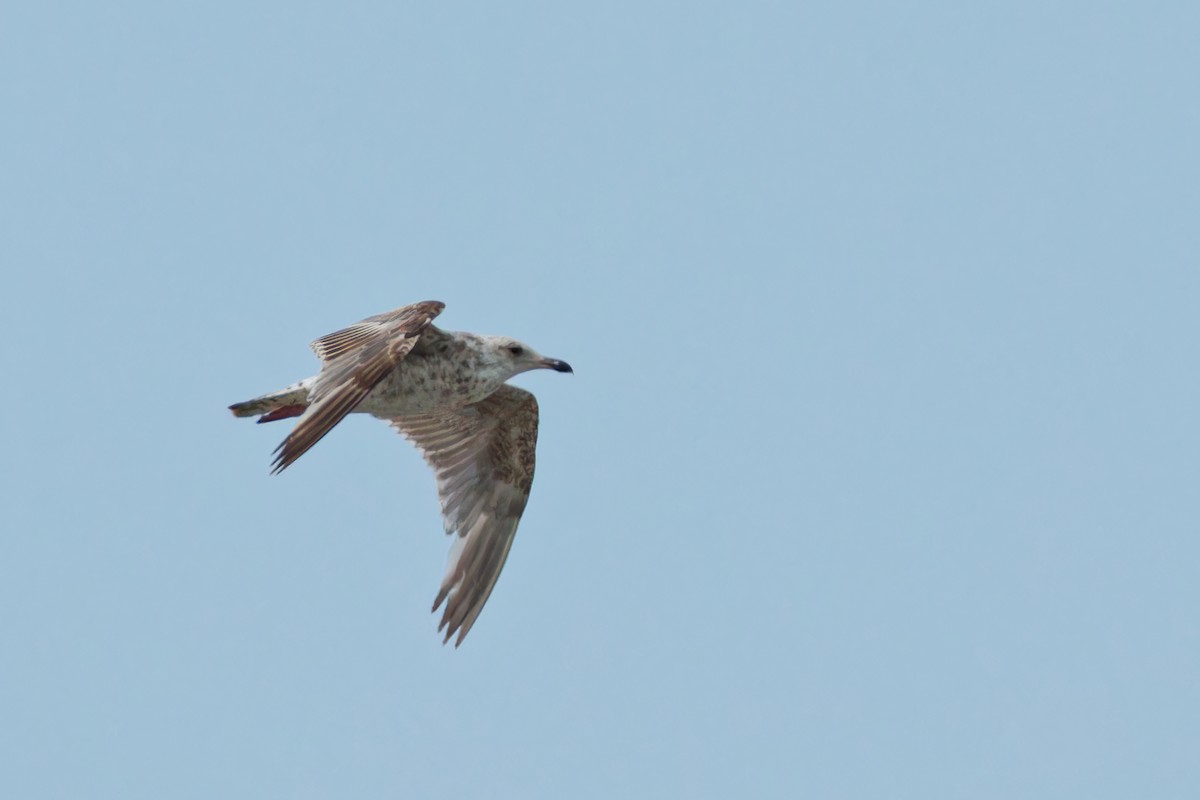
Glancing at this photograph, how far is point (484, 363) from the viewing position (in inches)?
594

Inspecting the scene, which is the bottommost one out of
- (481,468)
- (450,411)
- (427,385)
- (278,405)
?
(278,405)

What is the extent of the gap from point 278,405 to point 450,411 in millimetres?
2090

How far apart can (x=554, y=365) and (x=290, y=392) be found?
95.2 inches

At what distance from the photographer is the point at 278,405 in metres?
14.9

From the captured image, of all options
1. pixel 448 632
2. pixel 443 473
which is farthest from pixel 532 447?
pixel 448 632

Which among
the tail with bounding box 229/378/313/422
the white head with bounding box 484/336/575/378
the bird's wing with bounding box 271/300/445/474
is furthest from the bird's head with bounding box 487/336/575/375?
the tail with bounding box 229/378/313/422

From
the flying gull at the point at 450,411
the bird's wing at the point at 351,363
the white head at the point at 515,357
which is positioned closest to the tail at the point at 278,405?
the flying gull at the point at 450,411

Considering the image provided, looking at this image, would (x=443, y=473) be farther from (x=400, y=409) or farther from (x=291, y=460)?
(x=291, y=460)

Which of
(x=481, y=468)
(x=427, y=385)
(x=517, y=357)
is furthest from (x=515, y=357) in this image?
(x=481, y=468)

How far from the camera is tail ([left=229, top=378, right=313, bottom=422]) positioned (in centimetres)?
1473

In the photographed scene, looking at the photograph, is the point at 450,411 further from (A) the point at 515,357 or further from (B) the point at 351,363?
(B) the point at 351,363

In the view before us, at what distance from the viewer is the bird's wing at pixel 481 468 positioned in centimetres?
1647

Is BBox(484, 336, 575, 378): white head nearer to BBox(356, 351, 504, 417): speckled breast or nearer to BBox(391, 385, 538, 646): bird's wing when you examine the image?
BBox(356, 351, 504, 417): speckled breast

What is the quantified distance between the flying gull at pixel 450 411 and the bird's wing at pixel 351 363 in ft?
0.04
